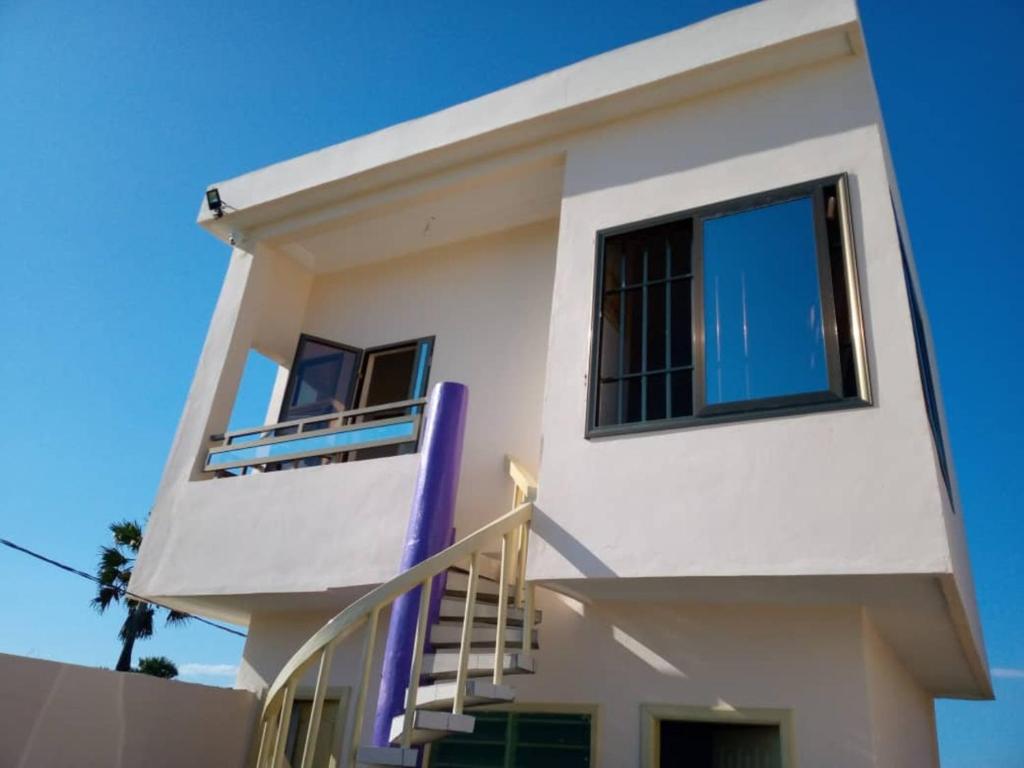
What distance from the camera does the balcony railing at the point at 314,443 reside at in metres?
5.91

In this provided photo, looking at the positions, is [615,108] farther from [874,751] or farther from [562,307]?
[874,751]

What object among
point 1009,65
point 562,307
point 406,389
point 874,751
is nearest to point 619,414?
point 562,307

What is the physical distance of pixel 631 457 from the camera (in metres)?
4.52

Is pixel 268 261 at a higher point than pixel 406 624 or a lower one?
higher

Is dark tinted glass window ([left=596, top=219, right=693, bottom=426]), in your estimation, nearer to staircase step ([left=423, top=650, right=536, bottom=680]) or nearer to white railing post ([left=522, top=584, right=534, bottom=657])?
white railing post ([left=522, top=584, right=534, bottom=657])

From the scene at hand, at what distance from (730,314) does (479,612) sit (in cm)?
231

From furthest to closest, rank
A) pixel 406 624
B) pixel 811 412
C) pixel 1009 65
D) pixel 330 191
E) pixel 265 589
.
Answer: pixel 1009 65 → pixel 330 191 → pixel 265 589 → pixel 406 624 → pixel 811 412

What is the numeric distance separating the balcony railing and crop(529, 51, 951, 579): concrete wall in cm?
143

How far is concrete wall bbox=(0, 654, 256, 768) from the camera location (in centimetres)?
433

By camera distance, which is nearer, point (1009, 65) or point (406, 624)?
point (406, 624)

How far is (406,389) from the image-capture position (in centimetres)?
727

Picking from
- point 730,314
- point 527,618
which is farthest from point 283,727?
point 730,314

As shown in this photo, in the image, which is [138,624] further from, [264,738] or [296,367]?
[264,738]

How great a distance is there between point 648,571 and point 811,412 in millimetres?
1195
